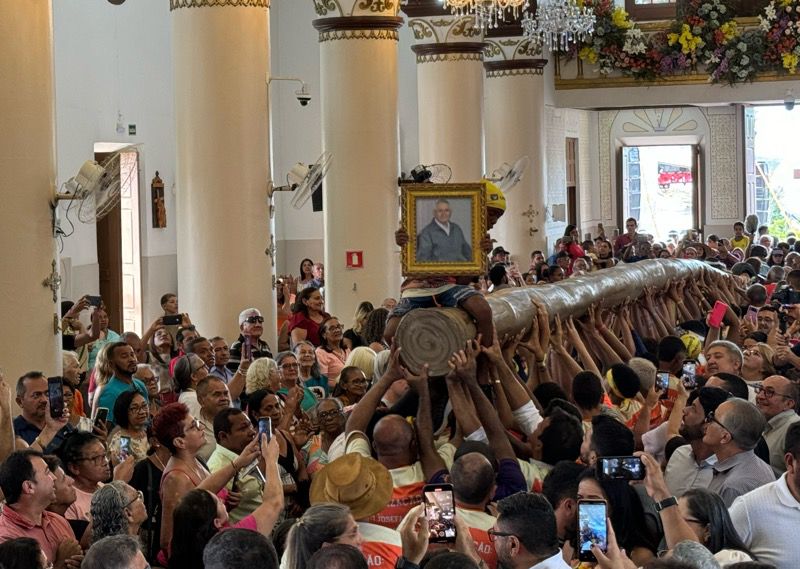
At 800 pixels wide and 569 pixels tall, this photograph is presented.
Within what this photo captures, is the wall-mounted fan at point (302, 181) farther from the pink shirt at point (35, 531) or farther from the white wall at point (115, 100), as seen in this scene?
the pink shirt at point (35, 531)

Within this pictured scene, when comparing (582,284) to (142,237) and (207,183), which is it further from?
(142,237)

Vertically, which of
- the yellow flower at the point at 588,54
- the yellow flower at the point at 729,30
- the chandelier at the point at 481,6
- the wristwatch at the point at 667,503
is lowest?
the wristwatch at the point at 667,503

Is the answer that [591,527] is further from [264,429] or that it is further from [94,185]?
[94,185]

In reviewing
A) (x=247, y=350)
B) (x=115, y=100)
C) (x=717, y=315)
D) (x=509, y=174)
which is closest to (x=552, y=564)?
(x=247, y=350)

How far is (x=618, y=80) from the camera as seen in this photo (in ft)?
88.6

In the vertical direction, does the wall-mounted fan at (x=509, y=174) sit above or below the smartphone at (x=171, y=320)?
above

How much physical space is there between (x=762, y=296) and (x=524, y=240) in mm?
11668

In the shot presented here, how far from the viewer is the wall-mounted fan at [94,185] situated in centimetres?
1074

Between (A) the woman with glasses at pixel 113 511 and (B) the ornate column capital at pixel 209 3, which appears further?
(B) the ornate column capital at pixel 209 3

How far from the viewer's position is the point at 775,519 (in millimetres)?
5488

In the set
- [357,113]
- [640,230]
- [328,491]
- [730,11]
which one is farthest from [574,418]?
[640,230]

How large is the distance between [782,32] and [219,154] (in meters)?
15.3

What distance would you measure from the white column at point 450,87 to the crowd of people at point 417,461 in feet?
34.0

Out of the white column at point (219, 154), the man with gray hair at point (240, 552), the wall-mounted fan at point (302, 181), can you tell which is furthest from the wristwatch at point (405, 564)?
the wall-mounted fan at point (302, 181)
